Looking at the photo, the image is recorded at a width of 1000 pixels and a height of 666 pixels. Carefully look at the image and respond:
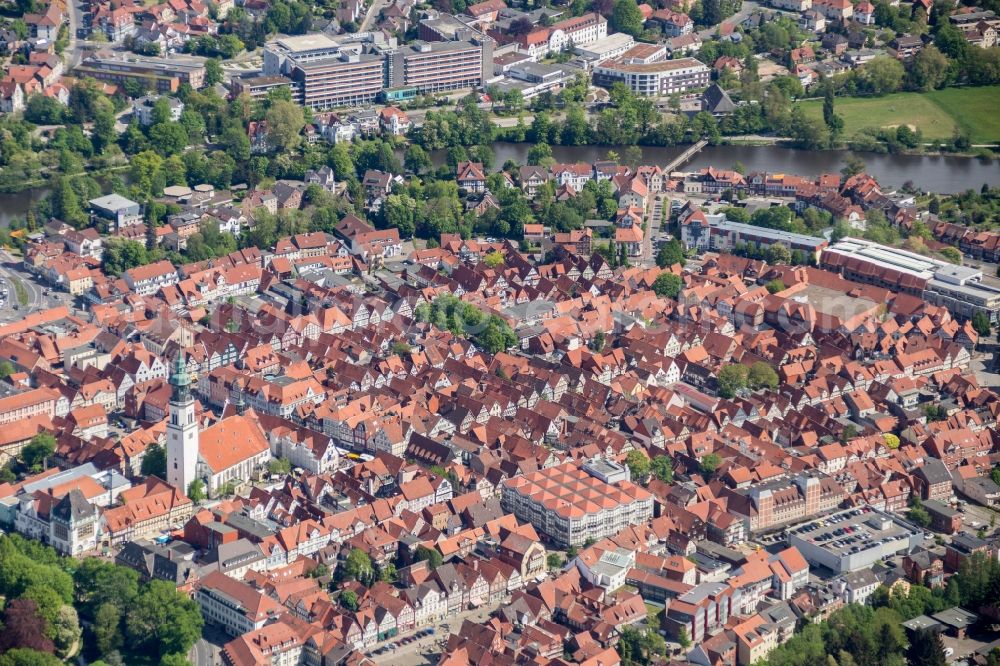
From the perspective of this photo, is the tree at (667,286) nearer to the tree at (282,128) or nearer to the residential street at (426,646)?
the tree at (282,128)

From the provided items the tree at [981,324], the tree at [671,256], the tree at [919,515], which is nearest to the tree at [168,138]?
the tree at [671,256]

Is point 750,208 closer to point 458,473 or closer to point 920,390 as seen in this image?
point 920,390

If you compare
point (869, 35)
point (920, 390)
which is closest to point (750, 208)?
point (920, 390)

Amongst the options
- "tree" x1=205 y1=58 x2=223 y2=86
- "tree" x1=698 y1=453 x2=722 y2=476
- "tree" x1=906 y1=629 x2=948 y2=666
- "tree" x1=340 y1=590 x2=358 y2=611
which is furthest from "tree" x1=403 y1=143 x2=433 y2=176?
"tree" x1=906 y1=629 x2=948 y2=666

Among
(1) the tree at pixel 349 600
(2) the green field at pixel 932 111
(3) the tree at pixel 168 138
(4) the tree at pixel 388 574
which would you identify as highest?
(3) the tree at pixel 168 138

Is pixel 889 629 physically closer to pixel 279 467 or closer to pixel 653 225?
pixel 279 467
